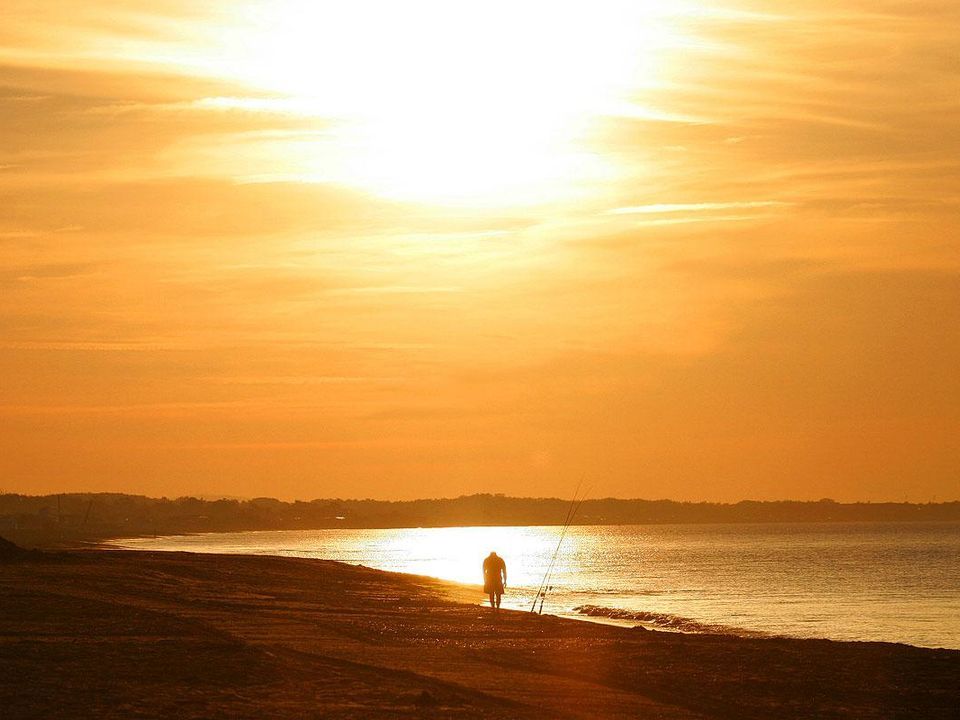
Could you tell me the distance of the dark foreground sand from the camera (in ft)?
41.5

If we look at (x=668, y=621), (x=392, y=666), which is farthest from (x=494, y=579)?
(x=392, y=666)

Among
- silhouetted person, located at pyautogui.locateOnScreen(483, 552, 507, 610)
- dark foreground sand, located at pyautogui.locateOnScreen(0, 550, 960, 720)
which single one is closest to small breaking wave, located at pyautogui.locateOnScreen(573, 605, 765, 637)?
silhouetted person, located at pyautogui.locateOnScreen(483, 552, 507, 610)

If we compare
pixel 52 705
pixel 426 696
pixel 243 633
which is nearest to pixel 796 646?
pixel 243 633

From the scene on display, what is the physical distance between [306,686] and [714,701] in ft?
16.7

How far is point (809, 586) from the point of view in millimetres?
65750

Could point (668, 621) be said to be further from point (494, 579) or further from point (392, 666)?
point (392, 666)

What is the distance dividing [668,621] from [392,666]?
23.5 metres

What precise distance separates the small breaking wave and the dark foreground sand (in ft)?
31.3

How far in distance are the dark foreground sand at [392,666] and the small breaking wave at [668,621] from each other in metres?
9.53

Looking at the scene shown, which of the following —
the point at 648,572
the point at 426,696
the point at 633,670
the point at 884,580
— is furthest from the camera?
the point at 648,572

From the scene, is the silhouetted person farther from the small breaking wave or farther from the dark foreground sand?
the small breaking wave

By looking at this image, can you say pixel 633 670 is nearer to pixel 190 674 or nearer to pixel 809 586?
pixel 190 674

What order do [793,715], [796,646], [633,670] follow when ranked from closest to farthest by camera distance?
[793,715] < [633,670] < [796,646]

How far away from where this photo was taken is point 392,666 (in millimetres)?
16297
